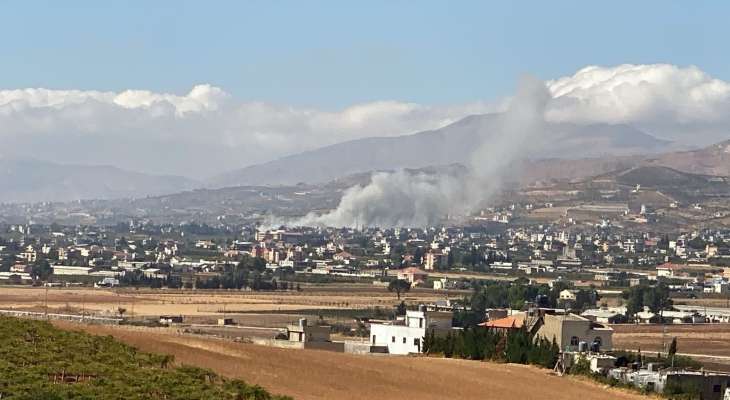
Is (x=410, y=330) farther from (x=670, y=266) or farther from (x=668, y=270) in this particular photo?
(x=670, y=266)

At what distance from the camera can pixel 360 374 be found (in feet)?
177

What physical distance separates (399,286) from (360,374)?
270 ft

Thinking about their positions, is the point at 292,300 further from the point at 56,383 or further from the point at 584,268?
the point at 56,383

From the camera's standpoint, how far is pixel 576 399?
51750 mm

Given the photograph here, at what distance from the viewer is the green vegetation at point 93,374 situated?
36.1 m

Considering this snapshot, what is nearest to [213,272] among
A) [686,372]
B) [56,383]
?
[686,372]

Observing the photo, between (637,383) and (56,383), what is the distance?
982 inches

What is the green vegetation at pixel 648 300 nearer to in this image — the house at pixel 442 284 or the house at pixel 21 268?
the house at pixel 442 284

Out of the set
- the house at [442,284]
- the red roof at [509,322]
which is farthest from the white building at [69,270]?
the red roof at [509,322]

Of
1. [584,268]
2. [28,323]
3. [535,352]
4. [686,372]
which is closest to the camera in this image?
[28,323]

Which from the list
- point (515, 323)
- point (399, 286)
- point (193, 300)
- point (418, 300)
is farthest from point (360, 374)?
point (399, 286)

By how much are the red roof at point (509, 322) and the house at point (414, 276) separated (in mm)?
70801

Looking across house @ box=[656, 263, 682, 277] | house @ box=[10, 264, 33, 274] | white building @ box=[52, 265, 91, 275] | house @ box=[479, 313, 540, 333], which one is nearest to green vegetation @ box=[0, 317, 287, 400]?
house @ box=[479, 313, 540, 333]

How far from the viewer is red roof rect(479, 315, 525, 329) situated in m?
72.1
